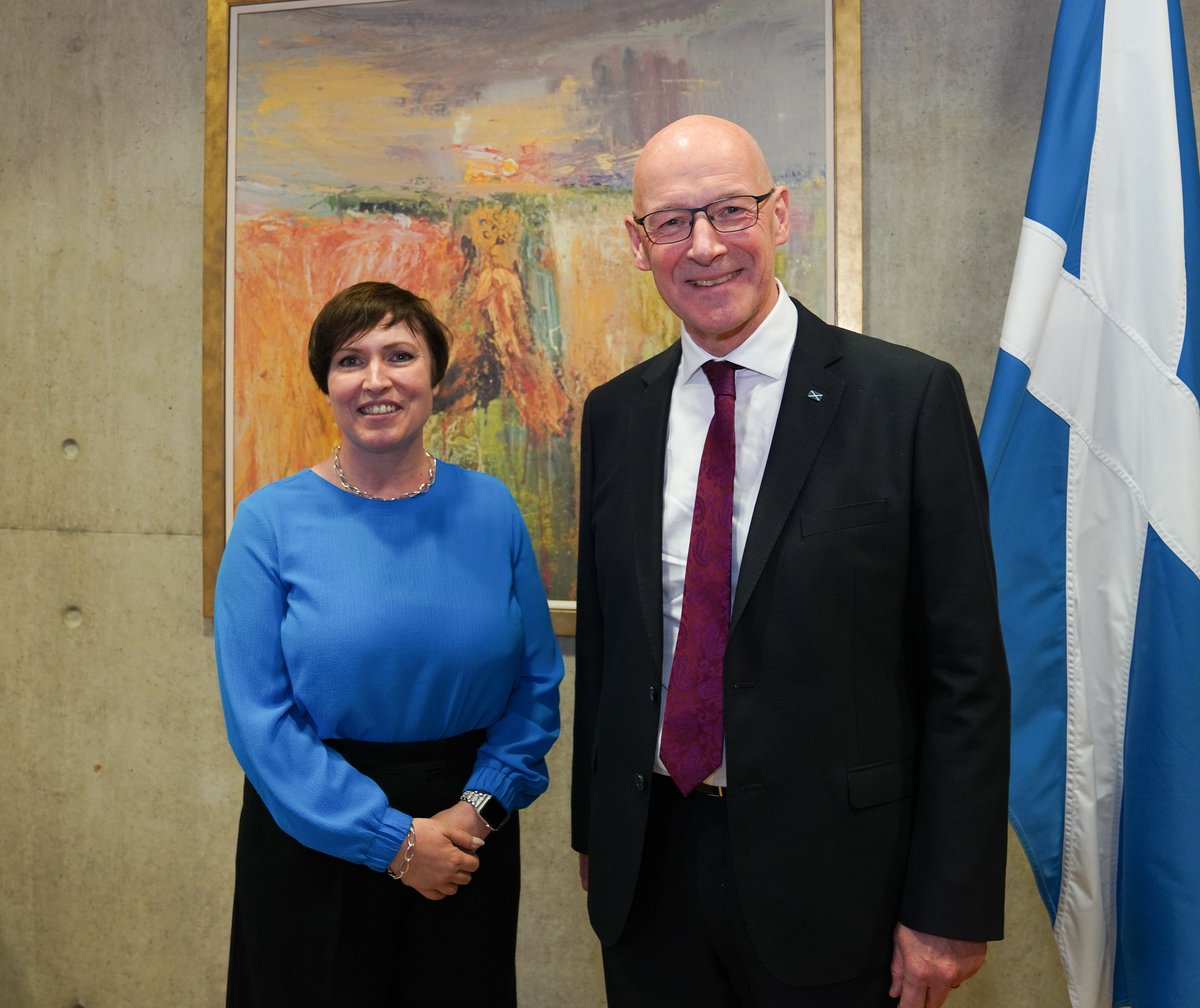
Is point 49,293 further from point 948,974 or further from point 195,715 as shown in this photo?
point 948,974

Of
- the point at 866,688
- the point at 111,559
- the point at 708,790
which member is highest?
the point at 111,559

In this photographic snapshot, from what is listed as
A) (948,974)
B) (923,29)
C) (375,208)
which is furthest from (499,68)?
(948,974)

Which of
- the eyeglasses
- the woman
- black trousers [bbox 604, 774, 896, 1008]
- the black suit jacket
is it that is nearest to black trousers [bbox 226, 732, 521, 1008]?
the woman

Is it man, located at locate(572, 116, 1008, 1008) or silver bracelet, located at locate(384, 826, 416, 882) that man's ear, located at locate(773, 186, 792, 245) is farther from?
silver bracelet, located at locate(384, 826, 416, 882)

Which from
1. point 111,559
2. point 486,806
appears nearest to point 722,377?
point 486,806

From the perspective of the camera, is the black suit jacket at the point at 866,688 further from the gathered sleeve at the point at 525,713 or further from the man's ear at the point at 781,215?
the gathered sleeve at the point at 525,713

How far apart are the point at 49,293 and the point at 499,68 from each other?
1.38 meters

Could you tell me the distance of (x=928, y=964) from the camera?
1.31 metres

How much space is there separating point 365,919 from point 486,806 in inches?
10.7

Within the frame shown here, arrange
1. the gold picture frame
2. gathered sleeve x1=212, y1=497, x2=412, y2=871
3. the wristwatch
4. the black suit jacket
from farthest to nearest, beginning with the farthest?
the gold picture frame < the wristwatch < gathered sleeve x1=212, y1=497, x2=412, y2=871 < the black suit jacket

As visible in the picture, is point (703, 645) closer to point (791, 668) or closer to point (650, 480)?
point (791, 668)

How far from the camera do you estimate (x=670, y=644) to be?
56.7 inches

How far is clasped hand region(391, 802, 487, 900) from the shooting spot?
1613mm

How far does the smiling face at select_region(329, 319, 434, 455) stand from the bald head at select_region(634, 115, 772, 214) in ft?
1.75
